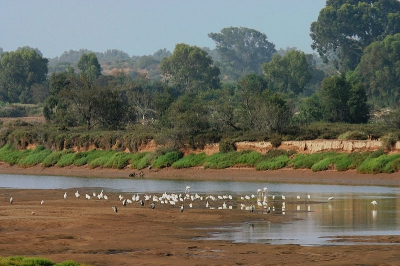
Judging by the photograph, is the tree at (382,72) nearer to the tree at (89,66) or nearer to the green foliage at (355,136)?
the tree at (89,66)

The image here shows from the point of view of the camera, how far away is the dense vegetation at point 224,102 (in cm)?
6594

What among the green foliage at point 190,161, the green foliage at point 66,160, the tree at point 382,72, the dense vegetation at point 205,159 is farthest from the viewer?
the tree at point 382,72

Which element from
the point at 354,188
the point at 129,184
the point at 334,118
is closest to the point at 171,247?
the point at 354,188

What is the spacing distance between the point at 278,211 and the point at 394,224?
6.64 metres

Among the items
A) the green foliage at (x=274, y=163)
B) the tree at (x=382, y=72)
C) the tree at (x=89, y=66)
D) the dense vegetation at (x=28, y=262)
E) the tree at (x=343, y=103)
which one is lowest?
the dense vegetation at (x=28, y=262)

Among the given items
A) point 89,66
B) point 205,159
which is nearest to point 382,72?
point 89,66

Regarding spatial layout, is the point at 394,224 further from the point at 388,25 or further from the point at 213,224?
the point at 388,25

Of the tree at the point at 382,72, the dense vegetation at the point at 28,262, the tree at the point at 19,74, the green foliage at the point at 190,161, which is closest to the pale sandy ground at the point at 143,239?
the dense vegetation at the point at 28,262

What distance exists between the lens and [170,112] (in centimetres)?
7031

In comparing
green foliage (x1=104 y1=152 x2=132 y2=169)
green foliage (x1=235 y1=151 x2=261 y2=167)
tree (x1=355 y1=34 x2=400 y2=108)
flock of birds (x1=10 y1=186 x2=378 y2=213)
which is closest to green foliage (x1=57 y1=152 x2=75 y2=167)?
green foliage (x1=104 y1=152 x2=132 y2=169)

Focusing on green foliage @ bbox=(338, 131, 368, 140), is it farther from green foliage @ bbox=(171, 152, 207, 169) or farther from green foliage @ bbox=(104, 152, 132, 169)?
green foliage @ bbox=(104, 152, 132, 169)

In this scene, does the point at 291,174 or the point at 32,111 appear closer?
the point at 291,174

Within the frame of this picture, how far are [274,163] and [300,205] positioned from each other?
73.4ft

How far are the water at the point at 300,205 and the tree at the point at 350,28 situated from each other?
76016 mm
